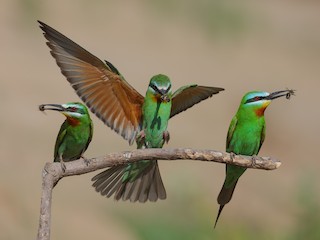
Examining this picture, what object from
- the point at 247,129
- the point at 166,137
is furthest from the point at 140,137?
the point at 247,129

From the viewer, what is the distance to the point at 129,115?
250 centimetres

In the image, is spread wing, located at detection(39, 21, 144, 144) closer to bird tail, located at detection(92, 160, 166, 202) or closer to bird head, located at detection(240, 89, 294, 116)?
bird tail, located at detection(92, 160, 166, 202)

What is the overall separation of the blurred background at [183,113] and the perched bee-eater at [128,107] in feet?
4.28

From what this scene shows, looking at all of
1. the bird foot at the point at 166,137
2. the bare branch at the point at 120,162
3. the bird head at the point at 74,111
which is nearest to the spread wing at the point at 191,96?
the bird foot at the point at 166,137

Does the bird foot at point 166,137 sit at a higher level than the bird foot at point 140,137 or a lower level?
higher

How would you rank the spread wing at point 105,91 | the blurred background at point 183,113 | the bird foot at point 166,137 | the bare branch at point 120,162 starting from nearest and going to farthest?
1. the bare branch at point 120,162
2. the spread wing at point 105,91
3. the bird foot at point 166,137
4. the blurred background at point 183,113

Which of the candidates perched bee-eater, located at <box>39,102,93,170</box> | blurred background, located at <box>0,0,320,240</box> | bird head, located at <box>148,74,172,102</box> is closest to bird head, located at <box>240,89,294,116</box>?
bird head, located at <box>148,74,172,102</box>

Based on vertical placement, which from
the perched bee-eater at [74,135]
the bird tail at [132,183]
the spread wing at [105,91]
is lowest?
the bird tail at [132,183]

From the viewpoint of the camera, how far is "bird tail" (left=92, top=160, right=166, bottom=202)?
2.43 m

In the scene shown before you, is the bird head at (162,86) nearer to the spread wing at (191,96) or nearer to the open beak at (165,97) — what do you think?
the open beak at (165,97)

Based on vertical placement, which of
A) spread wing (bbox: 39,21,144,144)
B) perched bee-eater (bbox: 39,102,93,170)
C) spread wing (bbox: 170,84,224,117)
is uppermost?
spread wing (bbox: 170,84,224,117)

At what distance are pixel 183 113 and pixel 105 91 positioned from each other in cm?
293

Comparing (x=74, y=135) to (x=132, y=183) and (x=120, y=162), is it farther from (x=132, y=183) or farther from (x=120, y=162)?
(x=120, y=162)

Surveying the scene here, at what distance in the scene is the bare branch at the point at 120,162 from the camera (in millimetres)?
1886
